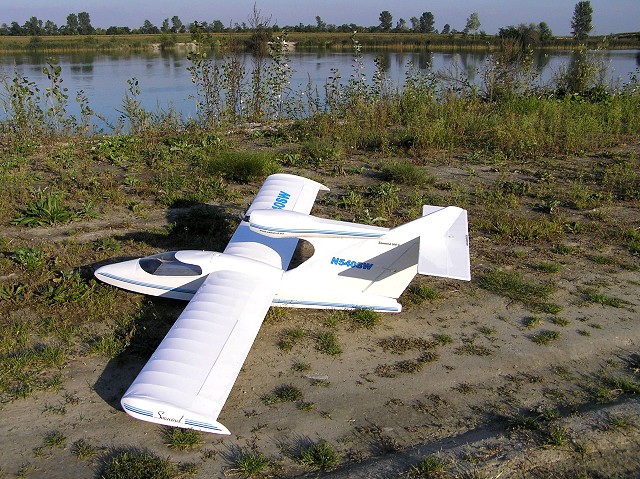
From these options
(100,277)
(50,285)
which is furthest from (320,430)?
(50,285)

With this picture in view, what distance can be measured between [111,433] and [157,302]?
232 centimetres

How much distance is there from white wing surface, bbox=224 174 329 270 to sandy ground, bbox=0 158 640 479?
781 millimetres

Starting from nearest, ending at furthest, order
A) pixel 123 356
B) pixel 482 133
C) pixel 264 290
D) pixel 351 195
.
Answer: pixel 123 356 < pixel 264 290 < pixel 351 195 < pixel 482 133

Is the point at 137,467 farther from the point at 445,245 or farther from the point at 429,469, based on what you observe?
the point at 445,245

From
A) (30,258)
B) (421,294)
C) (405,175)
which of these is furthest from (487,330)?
(30,258)

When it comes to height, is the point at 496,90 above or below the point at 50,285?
above

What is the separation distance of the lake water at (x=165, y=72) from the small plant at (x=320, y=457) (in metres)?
12.2

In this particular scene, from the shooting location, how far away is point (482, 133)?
14.4 meters

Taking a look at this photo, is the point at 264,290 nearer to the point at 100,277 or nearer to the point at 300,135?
the point at 100,277

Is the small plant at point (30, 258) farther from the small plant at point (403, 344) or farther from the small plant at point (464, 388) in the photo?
the small plant at point (464, 388)

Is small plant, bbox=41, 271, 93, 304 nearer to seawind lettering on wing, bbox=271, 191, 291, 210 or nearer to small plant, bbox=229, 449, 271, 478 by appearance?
seawind lettering on wing, bbox=271, 191, 291, 210

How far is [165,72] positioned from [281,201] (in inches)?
951

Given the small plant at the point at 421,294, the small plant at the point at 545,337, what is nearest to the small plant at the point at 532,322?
the small plant at the point at 545,337

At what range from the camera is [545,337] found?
6.22 meters
